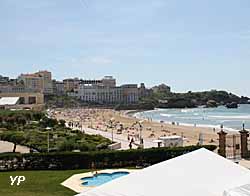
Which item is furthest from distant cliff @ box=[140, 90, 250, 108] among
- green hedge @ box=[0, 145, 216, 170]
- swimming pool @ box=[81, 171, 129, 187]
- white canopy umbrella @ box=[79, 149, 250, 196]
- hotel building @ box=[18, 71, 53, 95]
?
white canopy umbrella @ box=[79, 149, 250, 196]

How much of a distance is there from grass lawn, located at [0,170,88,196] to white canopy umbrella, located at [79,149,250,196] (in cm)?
554

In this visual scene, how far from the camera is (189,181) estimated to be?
741 cm

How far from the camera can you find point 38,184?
14.0 m

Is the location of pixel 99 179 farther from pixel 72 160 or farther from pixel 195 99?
pixel 195 99

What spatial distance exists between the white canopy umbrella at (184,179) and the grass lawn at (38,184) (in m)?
5.54

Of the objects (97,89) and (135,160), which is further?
(97,89)

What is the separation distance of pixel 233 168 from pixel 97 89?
5477 inches

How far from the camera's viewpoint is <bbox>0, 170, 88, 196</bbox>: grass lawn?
12828mm

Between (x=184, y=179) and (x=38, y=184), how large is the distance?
7770 millimetres

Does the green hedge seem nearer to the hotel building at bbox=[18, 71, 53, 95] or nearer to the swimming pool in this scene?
the swimming pool

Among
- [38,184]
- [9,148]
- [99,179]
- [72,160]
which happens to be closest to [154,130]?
[9,148]

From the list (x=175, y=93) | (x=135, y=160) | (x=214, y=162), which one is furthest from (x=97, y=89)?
(x=214, y=162)

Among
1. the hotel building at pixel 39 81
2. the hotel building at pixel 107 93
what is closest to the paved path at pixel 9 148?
the hotel building at pixel 39 81

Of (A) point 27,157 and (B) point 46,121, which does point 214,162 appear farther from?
(B) point 46,121
